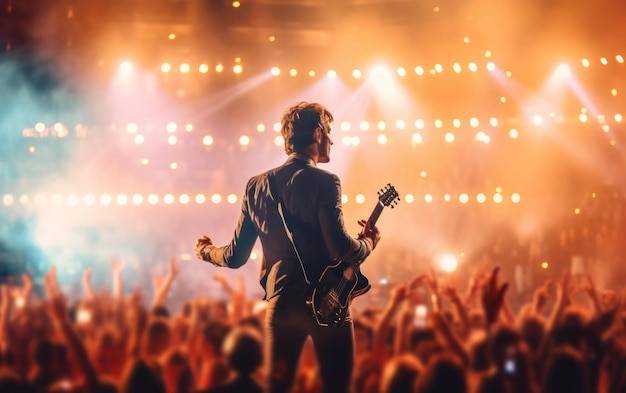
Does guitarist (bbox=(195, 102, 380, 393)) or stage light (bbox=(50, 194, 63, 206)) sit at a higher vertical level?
stage light (bbox=(50, 194, 63, 206))

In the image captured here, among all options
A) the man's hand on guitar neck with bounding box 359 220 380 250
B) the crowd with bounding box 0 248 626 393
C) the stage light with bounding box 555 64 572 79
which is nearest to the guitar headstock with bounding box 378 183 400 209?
the man's hand on guitar neck with bounding box 359 220 380 250

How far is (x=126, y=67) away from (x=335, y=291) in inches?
334

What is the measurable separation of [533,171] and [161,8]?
6289 millimetres

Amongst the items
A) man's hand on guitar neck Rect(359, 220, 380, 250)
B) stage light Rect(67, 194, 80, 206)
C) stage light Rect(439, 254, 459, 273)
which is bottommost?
man's hand on guitar neck Rect(359, 220, 380, 250)

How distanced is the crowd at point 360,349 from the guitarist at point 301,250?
0.26 metres

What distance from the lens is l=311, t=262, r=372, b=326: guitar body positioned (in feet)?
9.00

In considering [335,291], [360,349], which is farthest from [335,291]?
[360,349]

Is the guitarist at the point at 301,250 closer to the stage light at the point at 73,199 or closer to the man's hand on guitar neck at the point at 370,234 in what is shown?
the man's hand on guitar neck at the point at 370,234

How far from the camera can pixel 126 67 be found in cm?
1048

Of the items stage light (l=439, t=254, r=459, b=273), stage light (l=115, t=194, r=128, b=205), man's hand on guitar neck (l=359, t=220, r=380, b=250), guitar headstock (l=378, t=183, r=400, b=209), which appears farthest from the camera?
stage light (l=439, t=254, r=459, b=273)

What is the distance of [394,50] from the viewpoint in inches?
430

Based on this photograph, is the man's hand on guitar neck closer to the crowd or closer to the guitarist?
the guitarist

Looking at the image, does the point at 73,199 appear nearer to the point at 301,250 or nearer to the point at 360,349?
the point at 360,349

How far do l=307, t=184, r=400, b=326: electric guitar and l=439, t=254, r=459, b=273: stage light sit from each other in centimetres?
778
